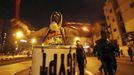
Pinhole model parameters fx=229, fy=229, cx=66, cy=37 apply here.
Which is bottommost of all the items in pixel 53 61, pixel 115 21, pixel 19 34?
pixel 53 61

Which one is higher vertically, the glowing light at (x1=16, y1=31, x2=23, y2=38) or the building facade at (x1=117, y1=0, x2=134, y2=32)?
the building facade at (x1=117, y1=0, x2=134, y2=32)

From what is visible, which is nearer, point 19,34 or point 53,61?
point 53,61

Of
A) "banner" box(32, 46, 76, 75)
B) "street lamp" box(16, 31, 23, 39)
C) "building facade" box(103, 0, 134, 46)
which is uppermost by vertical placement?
"building facade" box(103, 0, 134, 46)

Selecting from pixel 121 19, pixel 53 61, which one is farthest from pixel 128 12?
pixel 53 61

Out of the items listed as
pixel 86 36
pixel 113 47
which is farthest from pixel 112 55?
pixel 86 36

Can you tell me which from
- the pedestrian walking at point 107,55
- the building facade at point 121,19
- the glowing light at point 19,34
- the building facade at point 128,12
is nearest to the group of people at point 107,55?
the pedestrian walking at point 107,55

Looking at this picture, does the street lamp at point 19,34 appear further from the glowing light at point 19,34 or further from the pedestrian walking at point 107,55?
the pedestrian walking at point 107,55

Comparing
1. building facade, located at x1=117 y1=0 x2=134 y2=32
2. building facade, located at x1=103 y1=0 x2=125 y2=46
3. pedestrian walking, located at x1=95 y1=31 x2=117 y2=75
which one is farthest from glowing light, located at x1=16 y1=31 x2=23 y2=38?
building facade, located at x1=103 y1=0 x2=125 y2=46

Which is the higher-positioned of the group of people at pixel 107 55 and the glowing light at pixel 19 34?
the glowing light at pixel 19 34

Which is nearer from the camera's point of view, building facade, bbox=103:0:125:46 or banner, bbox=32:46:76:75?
banner, bbox=32:46:76:75

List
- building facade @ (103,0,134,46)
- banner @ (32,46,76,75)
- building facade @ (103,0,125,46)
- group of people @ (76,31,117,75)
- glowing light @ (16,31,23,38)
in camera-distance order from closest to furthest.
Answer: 1. banner @ (32,46,76,75)
2. glowing light @ (16,31,23,38)
3. group of people @ (76,31,117,75)
4. building facade @ (103,0,134,46)
5. building facade @ (103,0,125,46)

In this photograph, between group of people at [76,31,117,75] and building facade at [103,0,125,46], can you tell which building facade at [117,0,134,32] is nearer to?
building facade at [103,0,125,46]

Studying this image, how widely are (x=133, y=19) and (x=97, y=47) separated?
160 feet

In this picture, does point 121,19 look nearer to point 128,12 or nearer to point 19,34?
point 128,12
